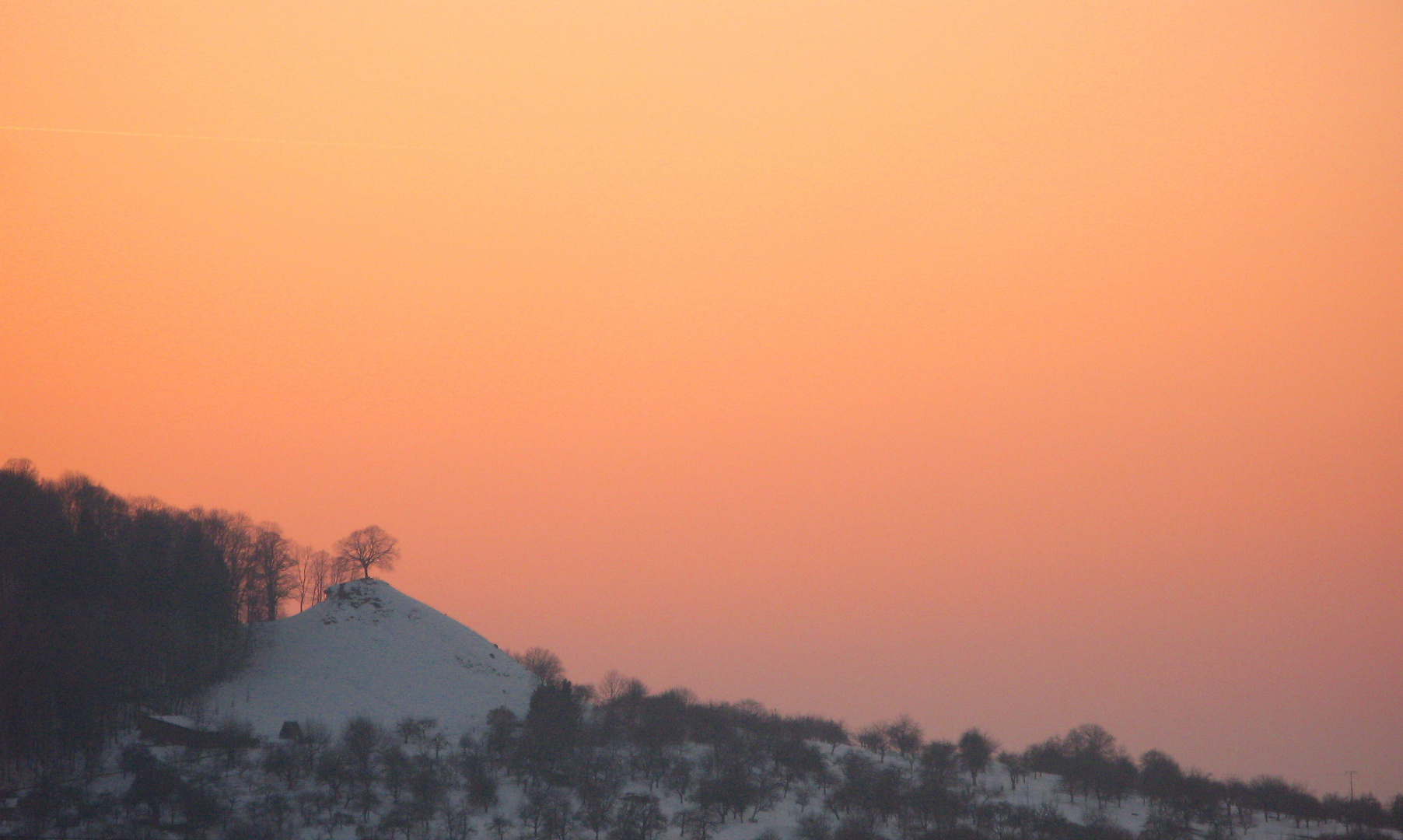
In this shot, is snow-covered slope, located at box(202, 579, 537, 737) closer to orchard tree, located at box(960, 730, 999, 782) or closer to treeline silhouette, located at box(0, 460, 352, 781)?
treeline silhouette, located at box(0, 460, 352, 781)

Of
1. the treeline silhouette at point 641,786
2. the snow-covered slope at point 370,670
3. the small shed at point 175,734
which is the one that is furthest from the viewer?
the snow-covered slope at point 370,670

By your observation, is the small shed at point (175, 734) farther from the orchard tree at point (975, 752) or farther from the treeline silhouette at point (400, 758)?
the orchard tree at point (975, 752)

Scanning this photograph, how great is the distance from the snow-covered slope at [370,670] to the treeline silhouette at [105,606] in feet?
15.7

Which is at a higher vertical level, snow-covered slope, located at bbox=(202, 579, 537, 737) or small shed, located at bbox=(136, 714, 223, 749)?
snow-covered slope, located at bbox=(202, 579, 537, 737)

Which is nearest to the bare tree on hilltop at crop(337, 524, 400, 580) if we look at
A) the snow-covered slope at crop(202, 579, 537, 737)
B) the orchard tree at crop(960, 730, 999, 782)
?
the snow-covered slope at crop(202, 579, 537, 737)

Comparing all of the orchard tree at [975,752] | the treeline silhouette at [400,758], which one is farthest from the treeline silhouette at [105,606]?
the orchard tree at [975,752]

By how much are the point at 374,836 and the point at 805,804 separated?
4592 centimetres

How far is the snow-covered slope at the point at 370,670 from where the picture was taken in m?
144

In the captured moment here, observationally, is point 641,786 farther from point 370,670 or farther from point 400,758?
point 370,670

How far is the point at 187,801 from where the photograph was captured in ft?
372

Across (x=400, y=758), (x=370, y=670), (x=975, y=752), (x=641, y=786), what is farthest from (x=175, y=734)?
(x=975, y=752)

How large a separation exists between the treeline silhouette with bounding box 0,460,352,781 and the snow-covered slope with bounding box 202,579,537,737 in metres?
4.80

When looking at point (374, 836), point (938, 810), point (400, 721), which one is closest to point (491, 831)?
point (374, 836)

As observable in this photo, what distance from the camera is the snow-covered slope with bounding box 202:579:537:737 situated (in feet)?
471
